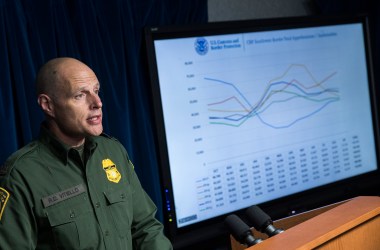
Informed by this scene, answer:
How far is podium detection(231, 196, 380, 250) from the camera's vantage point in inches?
39.9

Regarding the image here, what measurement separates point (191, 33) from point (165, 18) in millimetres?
144

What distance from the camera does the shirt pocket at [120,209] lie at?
158cm

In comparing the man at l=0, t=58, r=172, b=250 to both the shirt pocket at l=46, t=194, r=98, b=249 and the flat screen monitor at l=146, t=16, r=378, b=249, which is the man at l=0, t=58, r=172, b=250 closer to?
the shirt pocket at l=46, t=194, r=98, b=249

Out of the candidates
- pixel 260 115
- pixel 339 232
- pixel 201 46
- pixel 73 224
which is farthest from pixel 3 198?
pixel 260 115

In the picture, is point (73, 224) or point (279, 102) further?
point (279, 102)

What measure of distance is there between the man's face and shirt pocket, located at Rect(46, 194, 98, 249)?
0.21 meters

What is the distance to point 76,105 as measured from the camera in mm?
1495


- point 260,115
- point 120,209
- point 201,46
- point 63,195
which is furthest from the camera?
point 260,115

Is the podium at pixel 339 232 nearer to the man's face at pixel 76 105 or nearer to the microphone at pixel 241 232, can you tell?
the microphone at pixel 241 232

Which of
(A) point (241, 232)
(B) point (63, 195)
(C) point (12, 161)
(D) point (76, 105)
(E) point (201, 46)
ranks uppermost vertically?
(E) point (201, 46)

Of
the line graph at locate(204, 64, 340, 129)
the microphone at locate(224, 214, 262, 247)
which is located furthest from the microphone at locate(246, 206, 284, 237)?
the line graph at locate(204, 64, 340, 129)

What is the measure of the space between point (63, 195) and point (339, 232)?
32.4 inches

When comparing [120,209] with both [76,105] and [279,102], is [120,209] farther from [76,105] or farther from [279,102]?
[279,102]

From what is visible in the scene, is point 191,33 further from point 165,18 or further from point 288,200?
point 288,200
